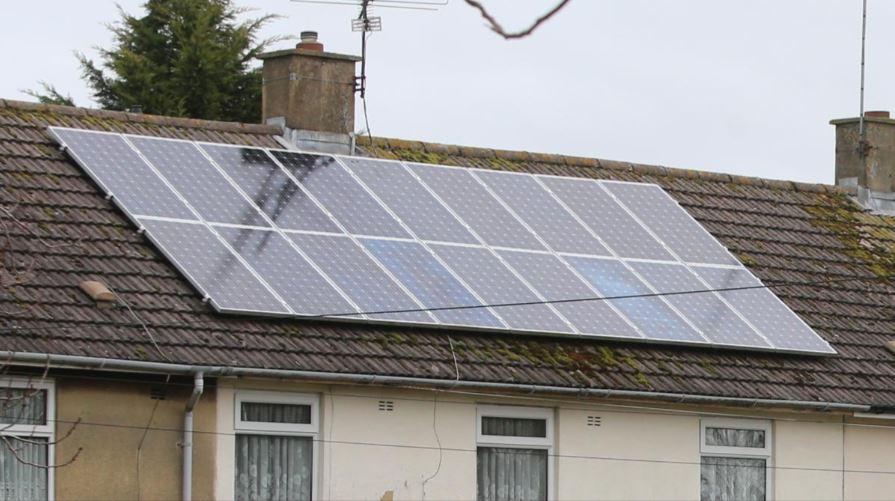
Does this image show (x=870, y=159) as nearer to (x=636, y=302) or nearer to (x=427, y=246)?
(x=636, y=302)

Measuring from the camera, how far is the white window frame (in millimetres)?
19891

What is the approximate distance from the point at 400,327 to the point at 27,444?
4.03 m

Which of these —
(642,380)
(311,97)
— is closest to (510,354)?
(642,380)

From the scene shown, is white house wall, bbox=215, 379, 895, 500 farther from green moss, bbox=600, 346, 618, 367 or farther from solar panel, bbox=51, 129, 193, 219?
solar panel, bbox=51, 129, 193, 219

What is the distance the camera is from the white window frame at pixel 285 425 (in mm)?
19891

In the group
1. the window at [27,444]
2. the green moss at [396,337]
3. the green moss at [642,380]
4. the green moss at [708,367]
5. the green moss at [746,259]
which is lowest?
the window at [27,444]

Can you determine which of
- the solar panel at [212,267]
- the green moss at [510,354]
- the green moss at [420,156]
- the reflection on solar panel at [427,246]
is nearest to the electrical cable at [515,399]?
the green moss at [510,354]

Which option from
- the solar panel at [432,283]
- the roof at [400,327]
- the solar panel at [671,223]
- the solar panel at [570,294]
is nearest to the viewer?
the roof at [400,327]

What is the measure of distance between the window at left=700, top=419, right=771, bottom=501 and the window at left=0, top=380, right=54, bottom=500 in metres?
6.90

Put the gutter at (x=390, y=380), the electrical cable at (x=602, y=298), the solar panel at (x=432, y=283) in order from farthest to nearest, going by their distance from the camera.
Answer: the solar panel at (x=432, y=283) → the electrical cable at (x=602, y=298) → the gutter at (x=390, y=380)

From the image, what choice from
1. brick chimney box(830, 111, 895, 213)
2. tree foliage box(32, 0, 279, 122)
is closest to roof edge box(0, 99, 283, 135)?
brick chimney box(830, 111, 895, 213)

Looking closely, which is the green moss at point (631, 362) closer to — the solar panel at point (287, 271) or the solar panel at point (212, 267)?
the solar panel at point (287, 271)

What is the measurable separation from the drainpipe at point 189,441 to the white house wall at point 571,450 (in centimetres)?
36

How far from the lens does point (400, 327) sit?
21109 millimetres
